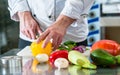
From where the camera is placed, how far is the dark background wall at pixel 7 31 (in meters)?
2.99

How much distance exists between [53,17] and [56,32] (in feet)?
0.85

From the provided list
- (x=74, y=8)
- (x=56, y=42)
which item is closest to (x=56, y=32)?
(x=56, y=42)

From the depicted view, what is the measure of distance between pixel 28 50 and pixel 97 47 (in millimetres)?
313

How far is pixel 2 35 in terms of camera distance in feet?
9.91

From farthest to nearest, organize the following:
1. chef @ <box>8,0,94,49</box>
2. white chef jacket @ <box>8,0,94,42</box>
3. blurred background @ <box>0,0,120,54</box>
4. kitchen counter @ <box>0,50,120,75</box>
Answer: blurred background @ <box>0,0,120,54</box> → white chef jacket @ <box>8,0,94,42</box> → chef @ <box>8,0,94,49</box> → kitchen counter @ <box>0,50,120,75</box>

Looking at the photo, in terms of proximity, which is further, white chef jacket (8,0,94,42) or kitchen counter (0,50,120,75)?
white chef jacket (8,0,94,42)

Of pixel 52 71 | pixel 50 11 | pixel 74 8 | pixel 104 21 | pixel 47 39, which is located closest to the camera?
pixel 52 71

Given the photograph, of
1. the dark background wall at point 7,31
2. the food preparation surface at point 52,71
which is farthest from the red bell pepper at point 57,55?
the dark background wall at point 7,31

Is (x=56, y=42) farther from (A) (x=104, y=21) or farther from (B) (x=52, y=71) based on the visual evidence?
(A) (x=104, y=21)

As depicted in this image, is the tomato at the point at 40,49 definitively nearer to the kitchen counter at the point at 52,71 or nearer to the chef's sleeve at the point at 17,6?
the kitchen counter at the point at 52,71

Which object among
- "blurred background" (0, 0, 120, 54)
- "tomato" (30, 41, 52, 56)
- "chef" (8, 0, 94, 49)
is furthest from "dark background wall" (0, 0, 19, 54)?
"tomato" (30, 41, 52, 56)

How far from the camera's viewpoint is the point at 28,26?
1.16 m

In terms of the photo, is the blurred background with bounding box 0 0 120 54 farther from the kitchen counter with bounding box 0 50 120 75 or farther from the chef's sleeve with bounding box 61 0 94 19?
the kitchen counter with bounding box 0 50 120 75

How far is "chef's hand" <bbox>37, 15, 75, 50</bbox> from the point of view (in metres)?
0.99
